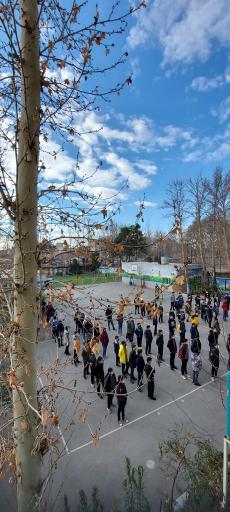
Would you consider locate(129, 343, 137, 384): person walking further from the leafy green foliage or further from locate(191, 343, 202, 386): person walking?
the leafy green foliage

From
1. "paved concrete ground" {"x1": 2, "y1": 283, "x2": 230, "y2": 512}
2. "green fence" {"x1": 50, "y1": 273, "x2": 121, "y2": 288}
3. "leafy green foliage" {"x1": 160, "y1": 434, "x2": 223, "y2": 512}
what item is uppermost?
"green fence" {"x1": 50, "y1": 273, "x2": 121, "y2": 288}

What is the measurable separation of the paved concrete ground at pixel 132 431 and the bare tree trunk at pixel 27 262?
1443 millimetres

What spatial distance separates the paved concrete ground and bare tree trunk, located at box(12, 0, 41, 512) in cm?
144

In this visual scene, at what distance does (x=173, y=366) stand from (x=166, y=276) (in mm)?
19549

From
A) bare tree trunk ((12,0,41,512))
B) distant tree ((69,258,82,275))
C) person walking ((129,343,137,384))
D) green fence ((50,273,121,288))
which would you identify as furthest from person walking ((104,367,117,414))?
bare tree trunk ((12,0,41,512))

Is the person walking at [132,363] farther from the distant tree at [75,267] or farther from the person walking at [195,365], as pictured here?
the distant tree at [75,267]

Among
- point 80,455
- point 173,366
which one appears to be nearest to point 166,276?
point 173,366

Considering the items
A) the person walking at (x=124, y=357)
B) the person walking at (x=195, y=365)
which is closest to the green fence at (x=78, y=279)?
the person walking at (x=124, y=357)

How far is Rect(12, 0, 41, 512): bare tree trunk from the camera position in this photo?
285 cm

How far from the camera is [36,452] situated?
2.84 meters

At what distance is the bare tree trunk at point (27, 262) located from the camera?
285 centimetres

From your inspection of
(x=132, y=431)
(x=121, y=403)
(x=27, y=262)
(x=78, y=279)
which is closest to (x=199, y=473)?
(x=132, y=431)

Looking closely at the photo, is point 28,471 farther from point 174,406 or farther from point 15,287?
point 174,406

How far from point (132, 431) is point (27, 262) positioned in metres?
6.79
